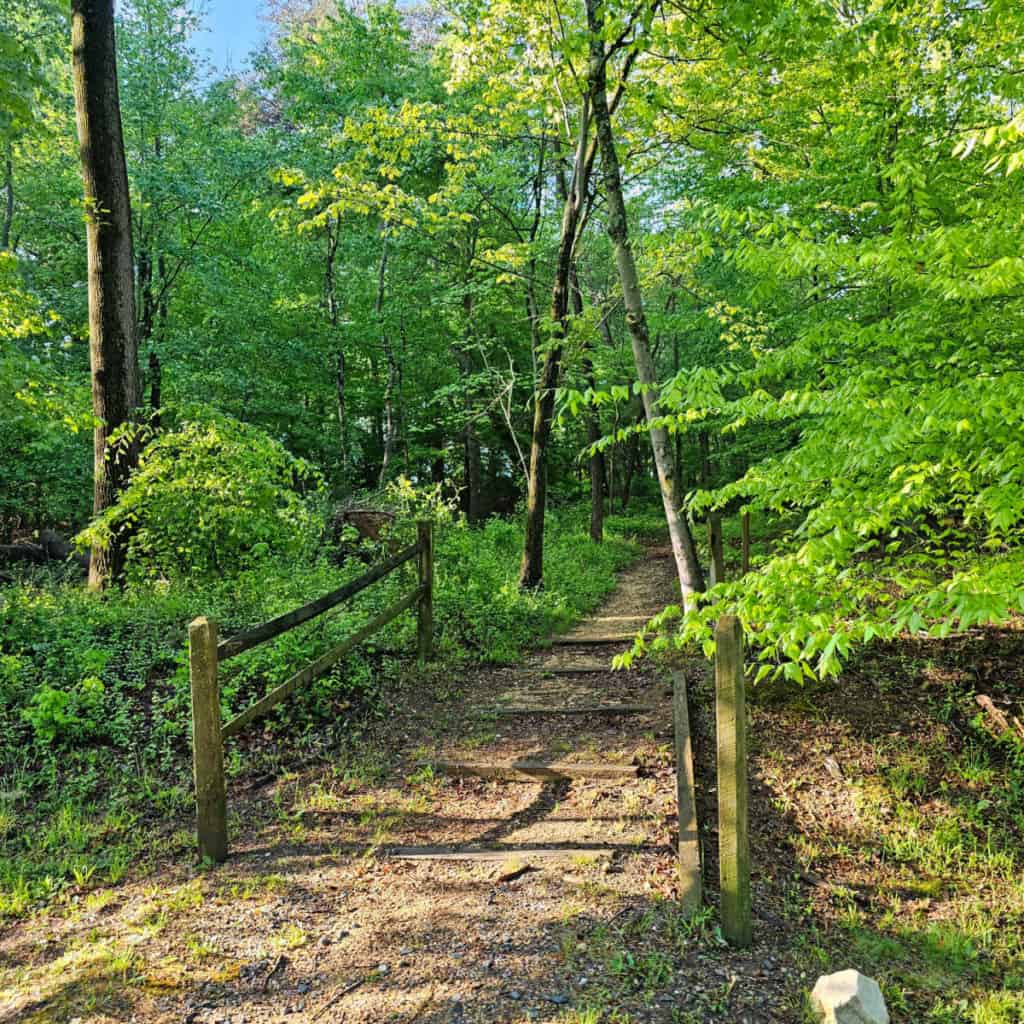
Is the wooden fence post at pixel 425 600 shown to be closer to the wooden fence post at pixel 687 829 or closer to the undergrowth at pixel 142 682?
the undergrowth at pixel 142 682

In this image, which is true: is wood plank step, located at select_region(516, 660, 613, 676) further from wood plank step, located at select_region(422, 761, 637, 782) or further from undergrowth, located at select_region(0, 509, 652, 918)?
wood plank step, located at select_region(422, 761, 637, 782)

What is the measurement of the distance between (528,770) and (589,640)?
3.52 meters

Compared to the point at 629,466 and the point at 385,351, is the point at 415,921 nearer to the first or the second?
the point at 385,351

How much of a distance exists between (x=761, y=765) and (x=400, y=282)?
1558cm

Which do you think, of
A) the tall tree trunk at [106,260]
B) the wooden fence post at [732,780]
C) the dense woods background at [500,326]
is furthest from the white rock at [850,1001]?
the tall tree trunk at [106,260]

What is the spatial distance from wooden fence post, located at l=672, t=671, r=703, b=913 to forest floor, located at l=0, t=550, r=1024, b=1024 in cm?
9

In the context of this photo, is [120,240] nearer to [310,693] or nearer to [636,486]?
[310,693]

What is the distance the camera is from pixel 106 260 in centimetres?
830

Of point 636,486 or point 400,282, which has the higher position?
point 400,282

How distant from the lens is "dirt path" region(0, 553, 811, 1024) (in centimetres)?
267

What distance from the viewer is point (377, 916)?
3.25m

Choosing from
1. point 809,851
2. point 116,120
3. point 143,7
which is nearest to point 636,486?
point 143,7

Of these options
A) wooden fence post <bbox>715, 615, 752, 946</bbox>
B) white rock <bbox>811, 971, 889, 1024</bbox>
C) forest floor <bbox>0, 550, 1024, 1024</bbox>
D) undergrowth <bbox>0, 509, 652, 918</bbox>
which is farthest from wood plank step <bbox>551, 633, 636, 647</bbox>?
white rock <bbox>811, 971, 889, 1024</bbox>

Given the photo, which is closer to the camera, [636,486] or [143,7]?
[143,7]
